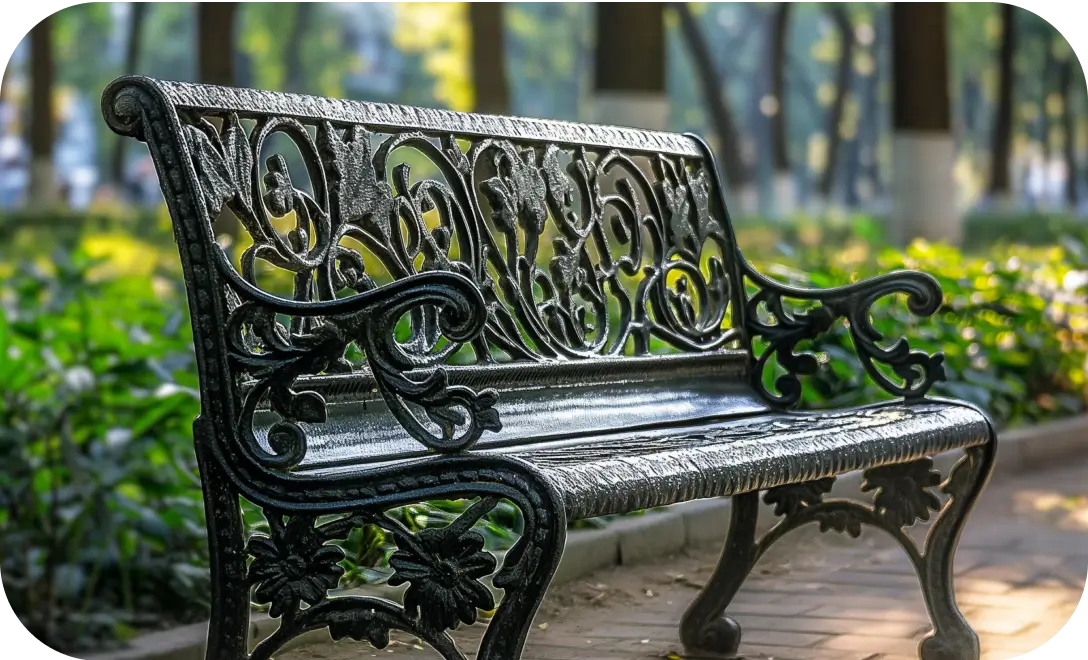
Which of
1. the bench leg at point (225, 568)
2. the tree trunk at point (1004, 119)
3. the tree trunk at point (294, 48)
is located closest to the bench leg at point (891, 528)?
the bench leg at point (225, 568)

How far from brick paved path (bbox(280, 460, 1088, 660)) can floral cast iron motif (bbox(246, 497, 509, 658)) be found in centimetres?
112

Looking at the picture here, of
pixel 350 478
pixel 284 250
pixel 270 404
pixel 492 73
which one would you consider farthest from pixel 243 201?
pixel 492 73

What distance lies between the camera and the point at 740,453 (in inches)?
126

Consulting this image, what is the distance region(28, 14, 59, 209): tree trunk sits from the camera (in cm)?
2505

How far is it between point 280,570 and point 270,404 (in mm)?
328

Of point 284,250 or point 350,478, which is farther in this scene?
point 284,250

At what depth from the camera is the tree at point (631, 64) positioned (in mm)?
11914

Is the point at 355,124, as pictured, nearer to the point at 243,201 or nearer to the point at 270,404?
the point at 243,201

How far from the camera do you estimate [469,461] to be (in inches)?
103

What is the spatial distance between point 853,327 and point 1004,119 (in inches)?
1027

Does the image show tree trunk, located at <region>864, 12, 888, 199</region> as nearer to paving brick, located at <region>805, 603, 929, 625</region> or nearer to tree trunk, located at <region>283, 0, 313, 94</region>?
tree trunk, located at <region>283, 0, 313, 94</region>

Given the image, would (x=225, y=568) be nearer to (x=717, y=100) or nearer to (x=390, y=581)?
(x=390, y=581)

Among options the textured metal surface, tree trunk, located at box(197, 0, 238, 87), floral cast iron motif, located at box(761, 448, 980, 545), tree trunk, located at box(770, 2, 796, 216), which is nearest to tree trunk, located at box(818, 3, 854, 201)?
tree trunk, located at box(770, 2, 796, 216)

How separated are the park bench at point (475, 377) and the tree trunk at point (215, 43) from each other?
7.85 meters
